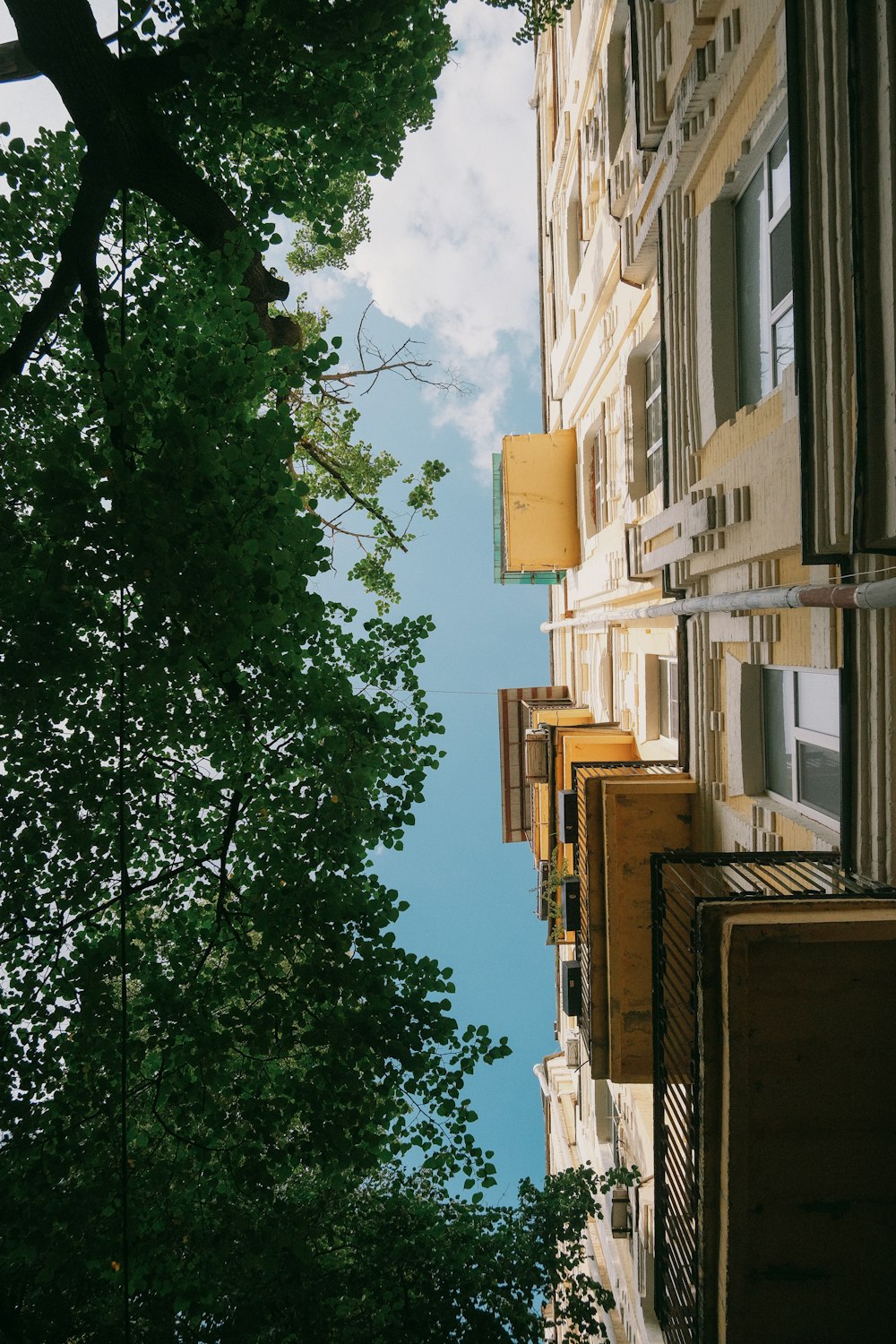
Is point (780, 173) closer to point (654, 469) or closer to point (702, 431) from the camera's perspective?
point (702, 431)

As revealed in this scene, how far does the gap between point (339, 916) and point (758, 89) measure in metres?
8.89

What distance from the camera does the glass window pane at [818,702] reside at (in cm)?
623

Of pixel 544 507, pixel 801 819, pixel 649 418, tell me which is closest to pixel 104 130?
pixel 649 418

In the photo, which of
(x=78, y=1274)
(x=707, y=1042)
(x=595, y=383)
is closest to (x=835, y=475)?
(x=707, y=1042)

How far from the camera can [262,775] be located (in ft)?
23.1

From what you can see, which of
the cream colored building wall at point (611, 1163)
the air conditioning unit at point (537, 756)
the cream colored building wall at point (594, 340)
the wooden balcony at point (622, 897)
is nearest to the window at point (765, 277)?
the cream colored building wall at point (594, 340)

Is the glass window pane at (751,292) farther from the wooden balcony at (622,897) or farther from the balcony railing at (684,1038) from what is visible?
the balcony railing at (684,1038)

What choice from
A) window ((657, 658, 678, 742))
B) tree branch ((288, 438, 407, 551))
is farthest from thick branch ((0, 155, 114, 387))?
window ((657, 658, 678, 742))

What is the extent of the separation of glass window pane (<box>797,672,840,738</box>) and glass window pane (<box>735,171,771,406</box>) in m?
3.14

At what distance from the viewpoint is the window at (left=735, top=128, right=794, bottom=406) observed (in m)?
6.79

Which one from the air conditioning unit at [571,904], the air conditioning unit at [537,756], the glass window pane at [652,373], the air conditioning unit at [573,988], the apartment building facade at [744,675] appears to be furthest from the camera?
the air conditioning unit at [537,756]

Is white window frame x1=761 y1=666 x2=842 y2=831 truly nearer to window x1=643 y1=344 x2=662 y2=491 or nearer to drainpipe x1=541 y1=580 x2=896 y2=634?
drainpipe x1=541 y1=580 x2=896 y2=634

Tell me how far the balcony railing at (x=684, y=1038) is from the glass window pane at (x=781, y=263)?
5.39m

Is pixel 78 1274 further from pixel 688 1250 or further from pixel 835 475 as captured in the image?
pixel 835 475
